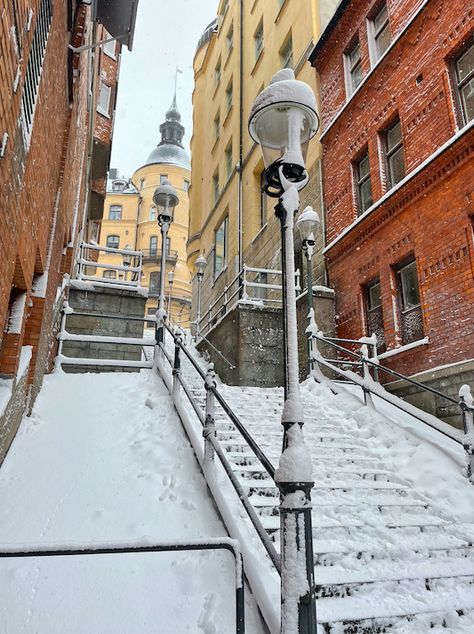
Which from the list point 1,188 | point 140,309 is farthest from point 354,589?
point 140,309

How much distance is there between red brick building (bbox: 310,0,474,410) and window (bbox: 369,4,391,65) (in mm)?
32

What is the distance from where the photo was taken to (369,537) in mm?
4539

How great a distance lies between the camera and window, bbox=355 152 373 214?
12.0 meters

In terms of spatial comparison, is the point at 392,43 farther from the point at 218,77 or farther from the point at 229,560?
A: the point at 218,77

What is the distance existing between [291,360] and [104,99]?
17.2m

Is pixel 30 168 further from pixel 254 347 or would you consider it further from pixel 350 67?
pixel 350 67

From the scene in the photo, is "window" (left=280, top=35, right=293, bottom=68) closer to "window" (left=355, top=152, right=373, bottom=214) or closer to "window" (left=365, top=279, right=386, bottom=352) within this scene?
"window" (left=355, top=152, right=373, bottom=214)

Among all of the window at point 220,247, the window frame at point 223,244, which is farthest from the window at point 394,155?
the window at point 220,247

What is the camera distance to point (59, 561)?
3721 mm

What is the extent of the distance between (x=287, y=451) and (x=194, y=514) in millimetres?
1674

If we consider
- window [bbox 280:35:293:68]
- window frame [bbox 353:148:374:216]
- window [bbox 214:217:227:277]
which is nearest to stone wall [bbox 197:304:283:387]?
window frame [bbox 353:148:374:216]

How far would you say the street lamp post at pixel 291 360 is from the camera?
9.90 feet

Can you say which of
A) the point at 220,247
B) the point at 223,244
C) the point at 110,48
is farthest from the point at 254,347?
the point at 110,48

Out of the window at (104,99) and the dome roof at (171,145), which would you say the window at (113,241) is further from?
the window at (104,99)
